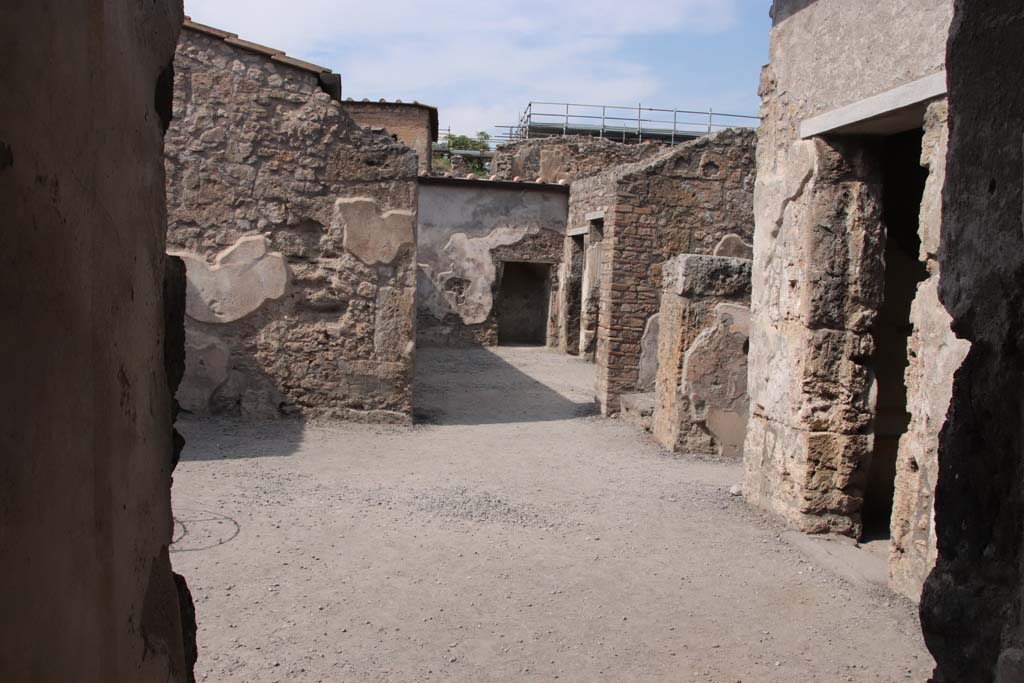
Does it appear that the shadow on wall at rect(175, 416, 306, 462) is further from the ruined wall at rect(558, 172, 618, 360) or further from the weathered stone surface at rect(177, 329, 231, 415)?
the ruined wall at rect(558, 172, 618, 360)

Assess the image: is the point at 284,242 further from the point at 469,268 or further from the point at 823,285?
the point at 469,268

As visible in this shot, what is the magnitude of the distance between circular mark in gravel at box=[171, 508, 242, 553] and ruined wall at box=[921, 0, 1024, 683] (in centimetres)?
338

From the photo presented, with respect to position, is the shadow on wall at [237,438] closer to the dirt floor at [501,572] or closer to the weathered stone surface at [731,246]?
the dirt floor at [501,572]

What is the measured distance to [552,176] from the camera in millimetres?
16984

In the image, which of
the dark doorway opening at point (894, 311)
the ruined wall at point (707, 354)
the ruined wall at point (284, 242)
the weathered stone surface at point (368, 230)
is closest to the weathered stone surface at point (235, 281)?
the ruined wall at point (284, 242)

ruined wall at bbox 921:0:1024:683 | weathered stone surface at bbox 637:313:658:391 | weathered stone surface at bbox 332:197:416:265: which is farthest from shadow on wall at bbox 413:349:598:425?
ruined wall at bbox 921:0:1024:683

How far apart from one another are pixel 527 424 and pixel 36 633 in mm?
6763

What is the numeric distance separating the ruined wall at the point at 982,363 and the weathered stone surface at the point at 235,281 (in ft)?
19.1

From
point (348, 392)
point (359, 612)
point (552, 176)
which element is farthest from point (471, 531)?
point (552, 176)

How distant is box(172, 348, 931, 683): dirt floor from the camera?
3082 mm

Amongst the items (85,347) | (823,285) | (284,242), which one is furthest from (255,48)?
(85,347)

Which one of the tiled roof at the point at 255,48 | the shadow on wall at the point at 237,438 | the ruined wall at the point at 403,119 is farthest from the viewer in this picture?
the ruined wall at the point at 403,119

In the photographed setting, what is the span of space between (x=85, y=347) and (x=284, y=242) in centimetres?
582

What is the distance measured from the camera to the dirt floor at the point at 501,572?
308cm
